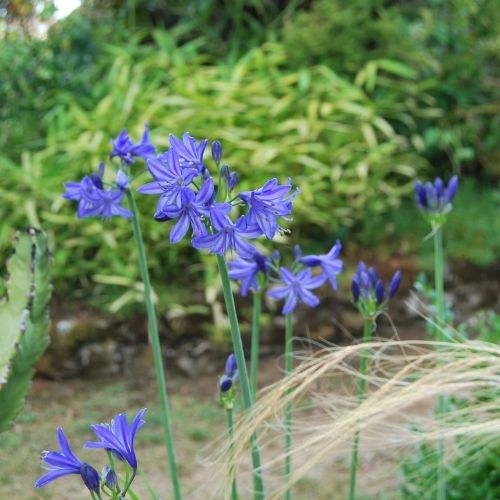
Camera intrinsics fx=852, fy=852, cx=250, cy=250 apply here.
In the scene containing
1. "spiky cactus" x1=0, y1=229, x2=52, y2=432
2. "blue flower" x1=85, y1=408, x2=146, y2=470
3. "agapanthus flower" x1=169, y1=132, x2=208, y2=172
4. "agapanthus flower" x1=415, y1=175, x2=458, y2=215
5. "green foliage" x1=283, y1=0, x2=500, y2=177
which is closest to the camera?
"blue flower" x1=85, y1=408, x2=146, y2=470

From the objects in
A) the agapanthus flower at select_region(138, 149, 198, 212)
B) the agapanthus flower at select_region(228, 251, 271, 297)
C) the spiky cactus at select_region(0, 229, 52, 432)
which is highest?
the agapanthus flower at select_region(138, 149, 198, 212)

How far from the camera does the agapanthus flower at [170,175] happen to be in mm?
1158

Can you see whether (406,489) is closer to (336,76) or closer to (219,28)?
(336,76)

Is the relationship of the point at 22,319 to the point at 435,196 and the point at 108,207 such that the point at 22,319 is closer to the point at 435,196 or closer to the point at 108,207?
the point at 108,207

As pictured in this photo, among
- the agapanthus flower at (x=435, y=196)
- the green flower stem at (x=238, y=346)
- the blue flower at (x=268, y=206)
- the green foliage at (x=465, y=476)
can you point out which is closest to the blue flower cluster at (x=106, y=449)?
the green flower stem at (x=238, y=346)

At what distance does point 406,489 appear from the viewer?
225 cm

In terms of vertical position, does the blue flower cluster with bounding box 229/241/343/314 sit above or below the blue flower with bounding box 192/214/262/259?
below

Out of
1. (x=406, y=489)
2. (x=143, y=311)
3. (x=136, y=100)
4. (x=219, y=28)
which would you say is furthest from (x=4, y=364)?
(x=219, y=28)

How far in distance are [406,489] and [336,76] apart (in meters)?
3.42

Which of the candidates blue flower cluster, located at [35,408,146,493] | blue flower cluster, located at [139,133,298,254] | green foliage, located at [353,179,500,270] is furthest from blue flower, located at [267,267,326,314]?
green foliage, located at [353,179,500,270]

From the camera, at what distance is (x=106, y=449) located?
1.09 m

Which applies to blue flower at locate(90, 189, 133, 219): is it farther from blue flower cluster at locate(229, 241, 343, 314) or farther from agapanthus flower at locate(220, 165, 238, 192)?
agapanthus flower at locate(220, 165, 238, 192)

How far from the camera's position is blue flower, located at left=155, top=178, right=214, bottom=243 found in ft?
3.70

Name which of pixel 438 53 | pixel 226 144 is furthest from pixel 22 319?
Result: pixel 438 53
